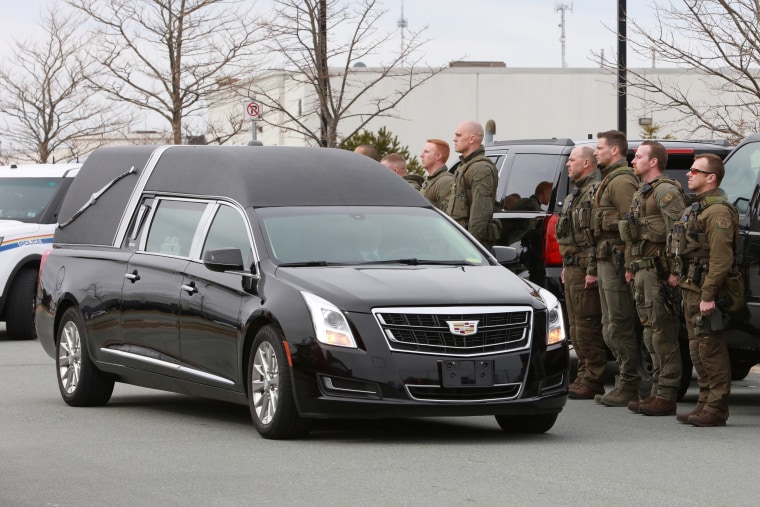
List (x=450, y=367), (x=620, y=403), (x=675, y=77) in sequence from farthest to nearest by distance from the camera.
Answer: (x=675, y=77), (x=620, y=403), (x=450, y=367)

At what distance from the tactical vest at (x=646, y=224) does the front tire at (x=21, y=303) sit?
9221mm

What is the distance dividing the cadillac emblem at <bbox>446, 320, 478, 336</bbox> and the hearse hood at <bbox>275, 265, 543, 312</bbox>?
0.39 ft

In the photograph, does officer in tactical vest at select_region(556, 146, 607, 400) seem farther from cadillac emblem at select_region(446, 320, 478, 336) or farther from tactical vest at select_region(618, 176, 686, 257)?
cadillac emblem at select_region(446, 320, 478, 336)

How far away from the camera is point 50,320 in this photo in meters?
12.5

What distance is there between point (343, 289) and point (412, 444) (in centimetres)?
105

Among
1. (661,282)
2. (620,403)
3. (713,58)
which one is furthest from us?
(713,58)

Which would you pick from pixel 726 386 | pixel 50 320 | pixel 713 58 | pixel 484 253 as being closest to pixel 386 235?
pixel 484 253

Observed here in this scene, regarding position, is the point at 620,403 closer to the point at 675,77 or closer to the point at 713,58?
the point at 713,58

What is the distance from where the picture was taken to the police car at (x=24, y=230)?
1841cm

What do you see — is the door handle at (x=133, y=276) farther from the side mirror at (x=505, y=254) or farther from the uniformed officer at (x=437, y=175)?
the uniformed officer at (x=437, y=175)

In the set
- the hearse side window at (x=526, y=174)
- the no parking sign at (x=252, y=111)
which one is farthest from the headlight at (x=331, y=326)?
the no parking sign at (x=252, y=111)

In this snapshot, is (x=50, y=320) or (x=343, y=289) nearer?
(x=343, y=289)

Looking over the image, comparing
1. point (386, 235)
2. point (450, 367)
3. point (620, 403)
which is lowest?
point (620, 403)

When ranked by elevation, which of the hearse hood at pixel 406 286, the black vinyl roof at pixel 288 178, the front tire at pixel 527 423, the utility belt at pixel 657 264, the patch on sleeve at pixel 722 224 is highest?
the black vinyl roof at pixel 288 178
